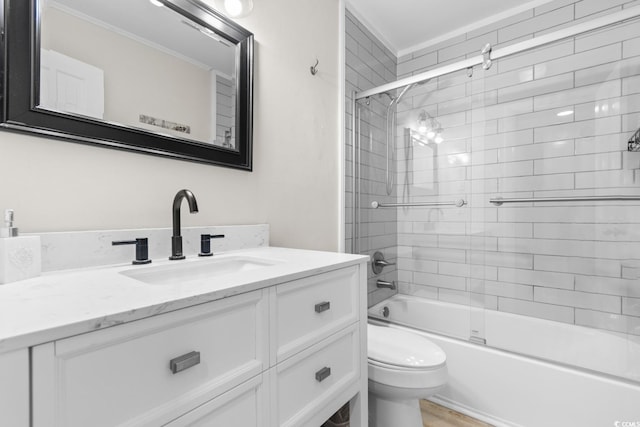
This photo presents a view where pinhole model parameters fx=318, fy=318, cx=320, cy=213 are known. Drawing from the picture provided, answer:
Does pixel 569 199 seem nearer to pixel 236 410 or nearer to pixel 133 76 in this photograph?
pixel 236 410

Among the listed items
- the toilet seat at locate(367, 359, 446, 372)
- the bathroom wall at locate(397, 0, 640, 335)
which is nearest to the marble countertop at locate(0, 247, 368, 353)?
the toilet seat at locate(367, 359, 446, 372)

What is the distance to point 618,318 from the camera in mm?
1828

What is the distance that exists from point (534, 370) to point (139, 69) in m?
2.17

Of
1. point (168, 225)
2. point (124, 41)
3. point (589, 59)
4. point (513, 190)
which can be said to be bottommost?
point (168, 225)

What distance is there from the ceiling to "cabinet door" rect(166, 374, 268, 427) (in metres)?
2.40

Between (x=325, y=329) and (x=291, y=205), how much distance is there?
0.85 metres

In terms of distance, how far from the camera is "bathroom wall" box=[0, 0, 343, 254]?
89 centimetres

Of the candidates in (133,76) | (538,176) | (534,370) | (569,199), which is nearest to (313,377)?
(133,76)

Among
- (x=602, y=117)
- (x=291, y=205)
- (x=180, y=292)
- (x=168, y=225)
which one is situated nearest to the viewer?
(x=180, y=292)

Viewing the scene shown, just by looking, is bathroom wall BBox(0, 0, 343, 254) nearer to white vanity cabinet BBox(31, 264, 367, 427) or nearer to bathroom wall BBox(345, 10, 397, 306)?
bathroom wall BBox(345, 10, 397, 306)

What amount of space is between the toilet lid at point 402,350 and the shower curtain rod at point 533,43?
1.60 metres

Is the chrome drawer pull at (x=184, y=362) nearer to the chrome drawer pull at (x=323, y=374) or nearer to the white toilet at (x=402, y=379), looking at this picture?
the chrome drawer pull at (x=323, y=374)

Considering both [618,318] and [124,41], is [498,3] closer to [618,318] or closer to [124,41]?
[618,318]

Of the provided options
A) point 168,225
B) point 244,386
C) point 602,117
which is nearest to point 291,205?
point 168,225
